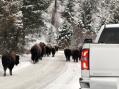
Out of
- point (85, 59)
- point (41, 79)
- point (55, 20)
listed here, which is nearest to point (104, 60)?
point (85, 59)

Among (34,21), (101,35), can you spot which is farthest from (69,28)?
(101,35)

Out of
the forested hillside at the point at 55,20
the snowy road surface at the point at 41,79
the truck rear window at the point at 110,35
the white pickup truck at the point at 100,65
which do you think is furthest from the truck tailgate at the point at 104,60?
the forested hillside at the point at 55,20

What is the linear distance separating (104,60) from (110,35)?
1.95 meters

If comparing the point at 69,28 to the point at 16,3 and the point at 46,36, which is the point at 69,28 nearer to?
the point at 46,36

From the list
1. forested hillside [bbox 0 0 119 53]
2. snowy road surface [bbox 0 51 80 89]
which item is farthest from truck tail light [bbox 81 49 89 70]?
forested hillside [bbox 0 0 119 53]

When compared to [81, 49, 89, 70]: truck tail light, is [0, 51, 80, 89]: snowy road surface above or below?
below

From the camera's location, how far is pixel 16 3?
36.7m

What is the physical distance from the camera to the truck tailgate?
6418 mm

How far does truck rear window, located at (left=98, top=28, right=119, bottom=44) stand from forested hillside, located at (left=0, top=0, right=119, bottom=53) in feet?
82.5

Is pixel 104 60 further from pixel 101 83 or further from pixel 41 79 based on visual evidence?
pixel 41 79

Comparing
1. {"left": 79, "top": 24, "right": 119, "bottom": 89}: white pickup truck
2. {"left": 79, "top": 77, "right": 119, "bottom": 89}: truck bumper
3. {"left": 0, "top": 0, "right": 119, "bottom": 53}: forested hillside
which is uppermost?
{"left": 79, "top": 24, "right": 119, "bottom": 89}: white pickup truck

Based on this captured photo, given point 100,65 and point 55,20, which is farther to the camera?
point 55,20

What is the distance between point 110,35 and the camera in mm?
8352

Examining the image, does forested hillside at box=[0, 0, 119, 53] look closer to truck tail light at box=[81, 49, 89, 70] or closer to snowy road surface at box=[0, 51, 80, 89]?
snowy road surface at box=[0, 51, 80, 89]
